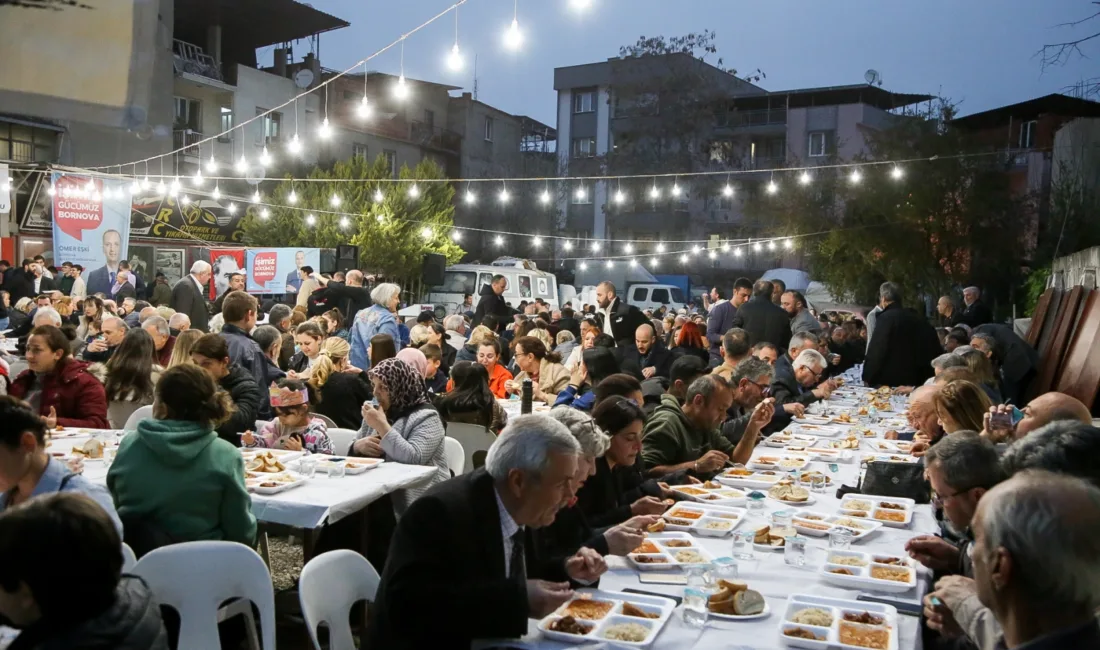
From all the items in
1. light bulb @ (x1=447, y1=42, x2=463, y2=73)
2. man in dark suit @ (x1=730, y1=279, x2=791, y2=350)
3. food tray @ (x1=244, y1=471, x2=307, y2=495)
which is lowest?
food tray @ (x1=244, y1=471, x2=307, y2=495)

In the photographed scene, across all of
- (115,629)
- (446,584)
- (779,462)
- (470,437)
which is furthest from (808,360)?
(115,629)

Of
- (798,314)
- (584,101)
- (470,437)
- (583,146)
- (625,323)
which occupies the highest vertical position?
(584,101)

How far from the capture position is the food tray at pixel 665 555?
324cm

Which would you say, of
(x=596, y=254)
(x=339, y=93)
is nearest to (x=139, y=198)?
(x=339, y=93)

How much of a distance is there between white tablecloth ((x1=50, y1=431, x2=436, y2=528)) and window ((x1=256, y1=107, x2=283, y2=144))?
23680mm

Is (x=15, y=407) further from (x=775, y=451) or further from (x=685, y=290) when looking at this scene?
(x=685, y=290)

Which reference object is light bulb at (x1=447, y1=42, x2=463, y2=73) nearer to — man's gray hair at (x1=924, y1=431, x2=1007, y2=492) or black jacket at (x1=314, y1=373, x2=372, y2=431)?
black jacket at (x1=314, y1=373, x2=372, y2=431)

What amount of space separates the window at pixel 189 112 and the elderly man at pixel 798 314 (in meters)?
18.9

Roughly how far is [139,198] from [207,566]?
18532 millimetres

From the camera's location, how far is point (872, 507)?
4285 millimetres

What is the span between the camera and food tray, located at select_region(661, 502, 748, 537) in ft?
12.3

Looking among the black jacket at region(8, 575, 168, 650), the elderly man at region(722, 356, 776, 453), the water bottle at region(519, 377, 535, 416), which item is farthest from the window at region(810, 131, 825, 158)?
the black jacket at region(8, 575, 168, 650)

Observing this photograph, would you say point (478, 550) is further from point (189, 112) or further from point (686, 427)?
point (189, 112)

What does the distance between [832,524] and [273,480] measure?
273 centimetres
